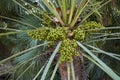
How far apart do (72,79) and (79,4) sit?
465mm

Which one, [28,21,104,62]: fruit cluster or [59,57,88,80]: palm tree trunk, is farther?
[59,57,88,80]: palm tree trunk

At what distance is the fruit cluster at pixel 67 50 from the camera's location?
1.53 metres

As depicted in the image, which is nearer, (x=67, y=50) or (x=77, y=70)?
(x=67, y=50)

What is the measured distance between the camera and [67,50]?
1530 mm

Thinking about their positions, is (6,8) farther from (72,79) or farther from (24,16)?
(72,79)

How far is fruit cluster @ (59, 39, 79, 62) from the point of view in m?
1.53

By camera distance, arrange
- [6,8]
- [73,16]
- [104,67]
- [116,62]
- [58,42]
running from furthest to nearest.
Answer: [6,8] < [116,62] < [73,16] < [58,42] < [104,67]

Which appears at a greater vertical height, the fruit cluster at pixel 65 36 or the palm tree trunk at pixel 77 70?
the fruit cluster at pixel 65 36

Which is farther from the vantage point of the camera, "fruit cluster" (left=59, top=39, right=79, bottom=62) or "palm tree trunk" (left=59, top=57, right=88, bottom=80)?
"palm tree trunk" (left=59, top=57, right=88, bottom=80)

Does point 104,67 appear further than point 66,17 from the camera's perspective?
No

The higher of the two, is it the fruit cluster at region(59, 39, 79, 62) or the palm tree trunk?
the fruit cluster at region(59, 39, 79, 62)

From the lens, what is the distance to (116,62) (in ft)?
11.7

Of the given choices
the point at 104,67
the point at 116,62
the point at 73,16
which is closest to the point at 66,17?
the point at 73,16

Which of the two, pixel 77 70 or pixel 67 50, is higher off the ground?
pixel 67 50
